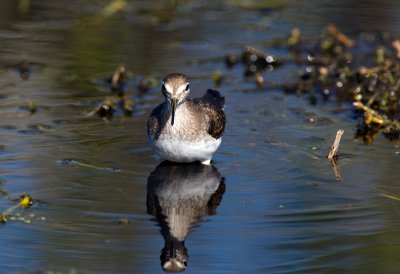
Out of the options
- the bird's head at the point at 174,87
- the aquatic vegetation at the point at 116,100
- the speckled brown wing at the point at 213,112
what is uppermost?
the bird's head at the point at 174,87

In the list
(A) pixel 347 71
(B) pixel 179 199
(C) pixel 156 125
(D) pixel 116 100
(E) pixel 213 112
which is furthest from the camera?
(A) pixel 347 71

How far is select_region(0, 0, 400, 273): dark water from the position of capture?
22.9 feet

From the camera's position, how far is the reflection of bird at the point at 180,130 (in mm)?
9070

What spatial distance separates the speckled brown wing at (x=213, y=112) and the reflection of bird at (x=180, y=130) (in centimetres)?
1

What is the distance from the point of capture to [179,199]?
27.5ft

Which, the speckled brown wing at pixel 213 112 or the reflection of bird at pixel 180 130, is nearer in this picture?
the reflection of bird at pixel 180 130

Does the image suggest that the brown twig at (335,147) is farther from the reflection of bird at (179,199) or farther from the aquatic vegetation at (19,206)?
the aquatic vegetation at (19,206)

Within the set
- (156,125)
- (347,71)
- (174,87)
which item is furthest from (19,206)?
(347,71)

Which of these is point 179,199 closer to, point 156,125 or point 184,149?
point 184,149

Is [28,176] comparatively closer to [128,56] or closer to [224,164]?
[224,164]

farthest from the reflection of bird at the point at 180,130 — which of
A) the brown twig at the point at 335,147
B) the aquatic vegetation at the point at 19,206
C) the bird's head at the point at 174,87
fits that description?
Result: the aquatic vegetation at the point at 19,206

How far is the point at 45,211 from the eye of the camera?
7.88 meters

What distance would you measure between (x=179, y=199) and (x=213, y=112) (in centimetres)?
163

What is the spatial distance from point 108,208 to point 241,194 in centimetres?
123
